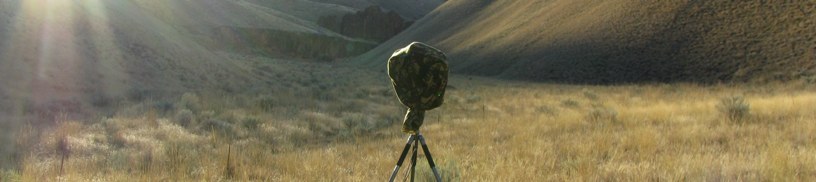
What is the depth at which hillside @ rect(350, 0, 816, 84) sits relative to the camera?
3438cm

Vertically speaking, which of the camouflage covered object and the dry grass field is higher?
the camouflage covered object

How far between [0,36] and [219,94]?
708 centimetres

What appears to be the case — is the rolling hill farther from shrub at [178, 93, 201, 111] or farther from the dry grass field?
the dry grass field

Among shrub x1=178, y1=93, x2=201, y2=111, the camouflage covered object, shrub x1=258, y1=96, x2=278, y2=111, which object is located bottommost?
shrub x1=258, y1=96, x2=278, y2=111

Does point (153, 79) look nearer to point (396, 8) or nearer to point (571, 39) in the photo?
point (571, 39)

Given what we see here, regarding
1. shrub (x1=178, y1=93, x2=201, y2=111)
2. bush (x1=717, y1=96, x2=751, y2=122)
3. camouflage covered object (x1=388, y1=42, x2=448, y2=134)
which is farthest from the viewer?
shrub (x1=178, y1=93, x2=201, y2=111)

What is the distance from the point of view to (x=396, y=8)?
172375 mm

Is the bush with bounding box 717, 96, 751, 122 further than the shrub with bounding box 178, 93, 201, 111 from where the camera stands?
No

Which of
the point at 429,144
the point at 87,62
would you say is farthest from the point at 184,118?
the point at 87,62

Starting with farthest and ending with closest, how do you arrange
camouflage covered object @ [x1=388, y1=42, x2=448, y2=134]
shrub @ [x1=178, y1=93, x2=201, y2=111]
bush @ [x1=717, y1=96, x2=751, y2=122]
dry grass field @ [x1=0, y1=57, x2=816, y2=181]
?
shrub @ [x1=178, y1=93, x2=201, y2=111], bush @ [x1=717, y1=96, x2=751, y2=122], dry grass field @ [x1=0, y1=57, x2=816, y2=181], camouflage covered object @ [x1=388, y1=42, x2=448, y2=134]

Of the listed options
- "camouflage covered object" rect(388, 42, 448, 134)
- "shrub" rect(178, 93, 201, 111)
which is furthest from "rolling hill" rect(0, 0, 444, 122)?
"camouflage covered object" rect(388, 42, 448, 134)

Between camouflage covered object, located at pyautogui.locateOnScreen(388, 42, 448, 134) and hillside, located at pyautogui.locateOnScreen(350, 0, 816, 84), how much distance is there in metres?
33.8

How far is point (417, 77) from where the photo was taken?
404 cm

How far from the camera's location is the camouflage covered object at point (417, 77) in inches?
159
